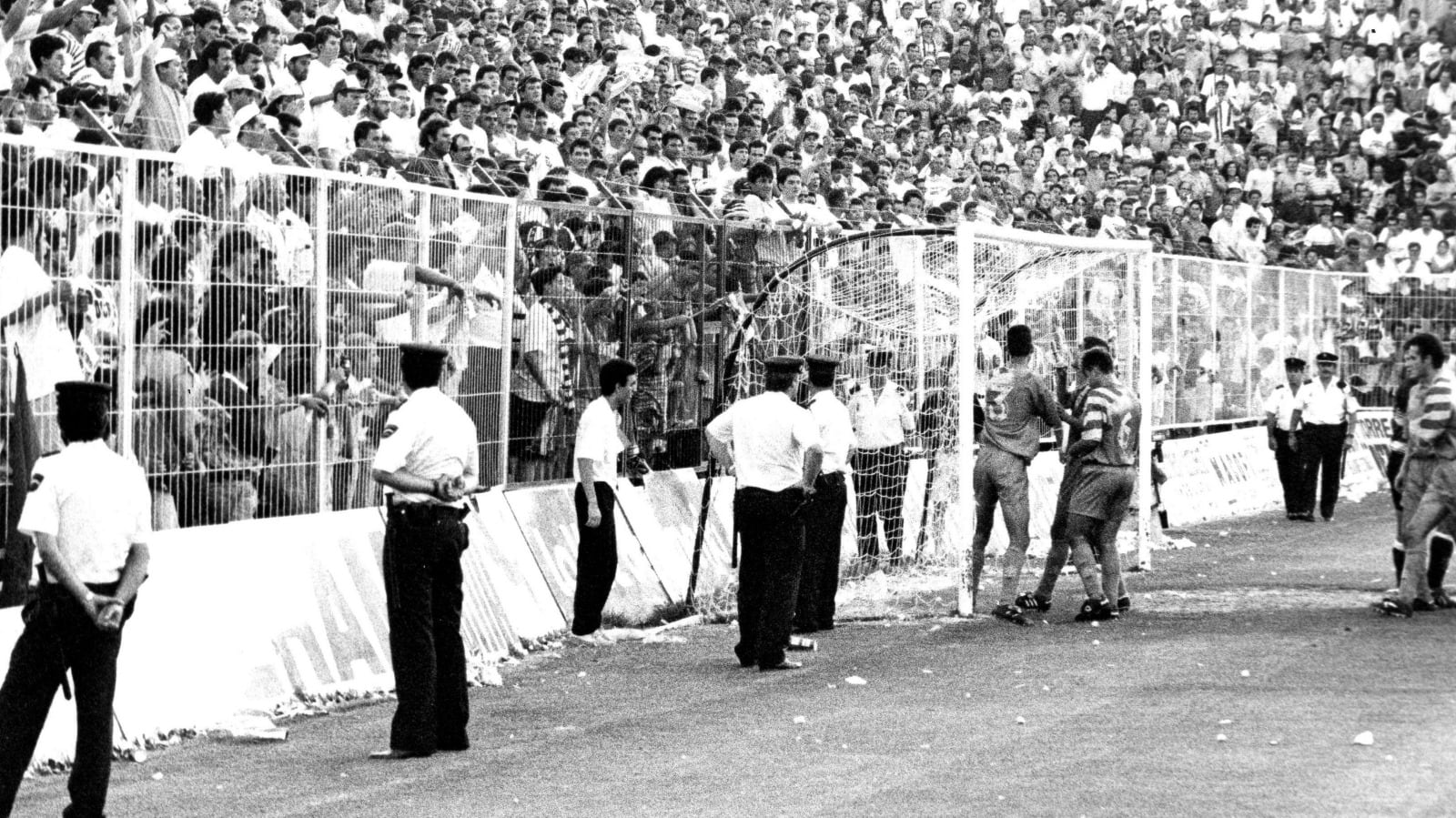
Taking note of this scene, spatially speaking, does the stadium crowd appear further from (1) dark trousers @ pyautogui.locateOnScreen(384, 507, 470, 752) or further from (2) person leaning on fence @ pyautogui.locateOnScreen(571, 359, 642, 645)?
(1) dark trousers @ pyautogui.locateOnScreen(384, 507, 470, 752)

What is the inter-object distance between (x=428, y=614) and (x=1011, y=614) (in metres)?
5.64

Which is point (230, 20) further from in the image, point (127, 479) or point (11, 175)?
point (127, 479)

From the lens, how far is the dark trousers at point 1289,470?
22.5 meters

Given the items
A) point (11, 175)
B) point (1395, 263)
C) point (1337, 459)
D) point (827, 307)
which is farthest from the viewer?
point (1395, 263)

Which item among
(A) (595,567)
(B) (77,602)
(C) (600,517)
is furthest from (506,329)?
(B) (77,602)

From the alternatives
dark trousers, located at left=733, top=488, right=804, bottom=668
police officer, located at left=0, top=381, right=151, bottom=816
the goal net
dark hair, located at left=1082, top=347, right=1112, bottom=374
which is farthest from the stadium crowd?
dark hair, located at left=1082, top=347, right=1112, bottom=374

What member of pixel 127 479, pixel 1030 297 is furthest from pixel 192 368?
pixel 1030 297

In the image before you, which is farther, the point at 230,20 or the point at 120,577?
the point at 230,20

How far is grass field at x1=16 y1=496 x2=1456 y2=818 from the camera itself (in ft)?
28.1

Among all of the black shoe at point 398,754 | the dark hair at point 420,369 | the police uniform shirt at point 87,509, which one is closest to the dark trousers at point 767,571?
the dark hair at point 420,369

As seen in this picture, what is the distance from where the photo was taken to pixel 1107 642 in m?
13.2

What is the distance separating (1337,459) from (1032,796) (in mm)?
15104

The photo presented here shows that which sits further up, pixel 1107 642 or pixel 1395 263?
pixel 1395 263

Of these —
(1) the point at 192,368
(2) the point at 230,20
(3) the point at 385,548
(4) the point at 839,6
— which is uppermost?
(4) the point at 839,6
